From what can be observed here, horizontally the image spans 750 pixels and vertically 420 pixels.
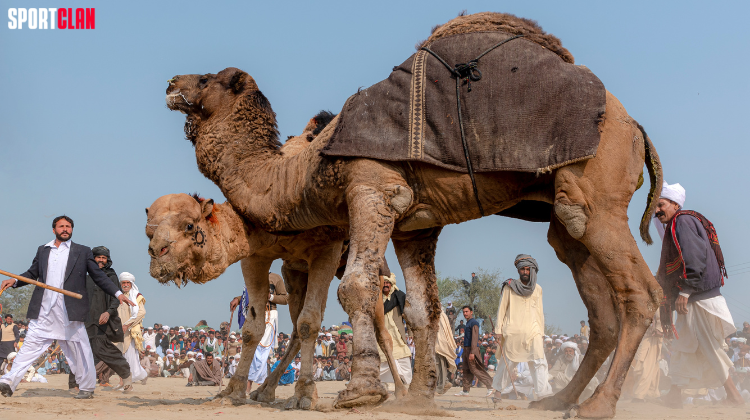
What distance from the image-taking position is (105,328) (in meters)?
11.4

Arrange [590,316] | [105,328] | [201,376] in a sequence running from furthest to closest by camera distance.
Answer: [201,376]
[105,328]
[590,316]

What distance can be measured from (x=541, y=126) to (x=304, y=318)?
3.22m

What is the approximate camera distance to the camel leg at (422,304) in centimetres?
612

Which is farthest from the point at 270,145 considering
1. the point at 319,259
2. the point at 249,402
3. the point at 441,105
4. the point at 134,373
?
the point at 134,373

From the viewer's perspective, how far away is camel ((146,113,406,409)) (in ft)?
20.8

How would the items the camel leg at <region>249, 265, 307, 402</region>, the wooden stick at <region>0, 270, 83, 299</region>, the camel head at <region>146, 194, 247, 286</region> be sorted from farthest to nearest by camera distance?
the wooden stick at <region>0, 270, 83, 299</region> < the camel leg at <region>249, 265, 307, 402</region> < the camel head at <region>146, 194, 247, 286</region>

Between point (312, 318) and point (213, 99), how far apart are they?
8.57 ft

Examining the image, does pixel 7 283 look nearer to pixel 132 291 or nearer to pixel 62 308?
pixel 62 308

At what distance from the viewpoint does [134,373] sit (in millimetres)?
14125

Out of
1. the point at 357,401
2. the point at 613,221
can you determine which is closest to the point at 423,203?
the point at 613,221

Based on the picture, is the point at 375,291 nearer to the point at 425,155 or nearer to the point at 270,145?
the point at 425,155

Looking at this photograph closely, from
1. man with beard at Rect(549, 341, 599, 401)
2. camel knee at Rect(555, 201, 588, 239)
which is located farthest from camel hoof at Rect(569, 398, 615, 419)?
man with beard at Rect(549, 341, 599, 401)

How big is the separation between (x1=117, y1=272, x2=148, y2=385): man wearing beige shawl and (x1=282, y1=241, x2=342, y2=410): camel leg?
25.9 ft

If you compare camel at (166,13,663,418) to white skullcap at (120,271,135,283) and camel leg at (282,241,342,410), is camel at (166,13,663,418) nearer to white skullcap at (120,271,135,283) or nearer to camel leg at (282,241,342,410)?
camel leg at (282,241,342,410)
